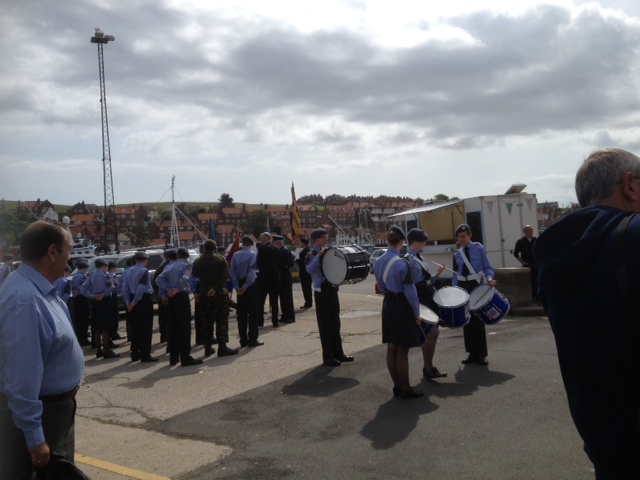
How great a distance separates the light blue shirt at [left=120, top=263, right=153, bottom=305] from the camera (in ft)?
35.7

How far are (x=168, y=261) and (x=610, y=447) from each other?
993 cm

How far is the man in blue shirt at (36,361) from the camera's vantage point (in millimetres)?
3000

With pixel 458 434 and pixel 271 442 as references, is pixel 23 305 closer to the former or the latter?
pixel 271 442

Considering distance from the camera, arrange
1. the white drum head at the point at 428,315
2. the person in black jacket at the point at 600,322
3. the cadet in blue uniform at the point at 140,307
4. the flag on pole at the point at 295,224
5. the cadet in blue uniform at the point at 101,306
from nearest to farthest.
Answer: the person in black jacket at the point at 600,322 < the white drum head at the point at 428,315 < the cadet in blue uniform at the point at 140,307 < the cadet in blue uniform at the point at 101,306 < the flag on pole at the point at 295,224

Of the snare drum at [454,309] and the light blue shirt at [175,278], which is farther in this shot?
the light blue shirt at [175,278]

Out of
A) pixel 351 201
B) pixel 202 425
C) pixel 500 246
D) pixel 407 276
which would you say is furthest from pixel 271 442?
pixel 351 201

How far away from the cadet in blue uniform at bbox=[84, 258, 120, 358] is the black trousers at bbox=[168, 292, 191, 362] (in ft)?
6.62

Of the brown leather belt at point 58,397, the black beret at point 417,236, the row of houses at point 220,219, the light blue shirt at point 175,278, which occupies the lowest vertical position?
the brown leather belt at point 58,397

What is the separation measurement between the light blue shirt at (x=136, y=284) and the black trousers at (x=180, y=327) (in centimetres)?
88

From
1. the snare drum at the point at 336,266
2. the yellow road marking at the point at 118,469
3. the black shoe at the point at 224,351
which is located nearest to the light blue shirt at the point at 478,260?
the snare drum at the point at 336,266

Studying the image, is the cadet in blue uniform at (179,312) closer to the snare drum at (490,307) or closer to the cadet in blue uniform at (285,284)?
the cadet in blue uniform at (285,284)

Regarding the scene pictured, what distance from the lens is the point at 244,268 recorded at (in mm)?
11570

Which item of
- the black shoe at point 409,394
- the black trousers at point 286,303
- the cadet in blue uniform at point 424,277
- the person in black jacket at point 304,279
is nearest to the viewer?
the black shoe at point 409,394

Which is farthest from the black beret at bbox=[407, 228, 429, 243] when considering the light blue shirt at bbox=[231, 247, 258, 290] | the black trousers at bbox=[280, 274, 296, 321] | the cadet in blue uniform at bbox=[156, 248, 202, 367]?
the black trousers at bbox=[280, 274, 296, 321]
